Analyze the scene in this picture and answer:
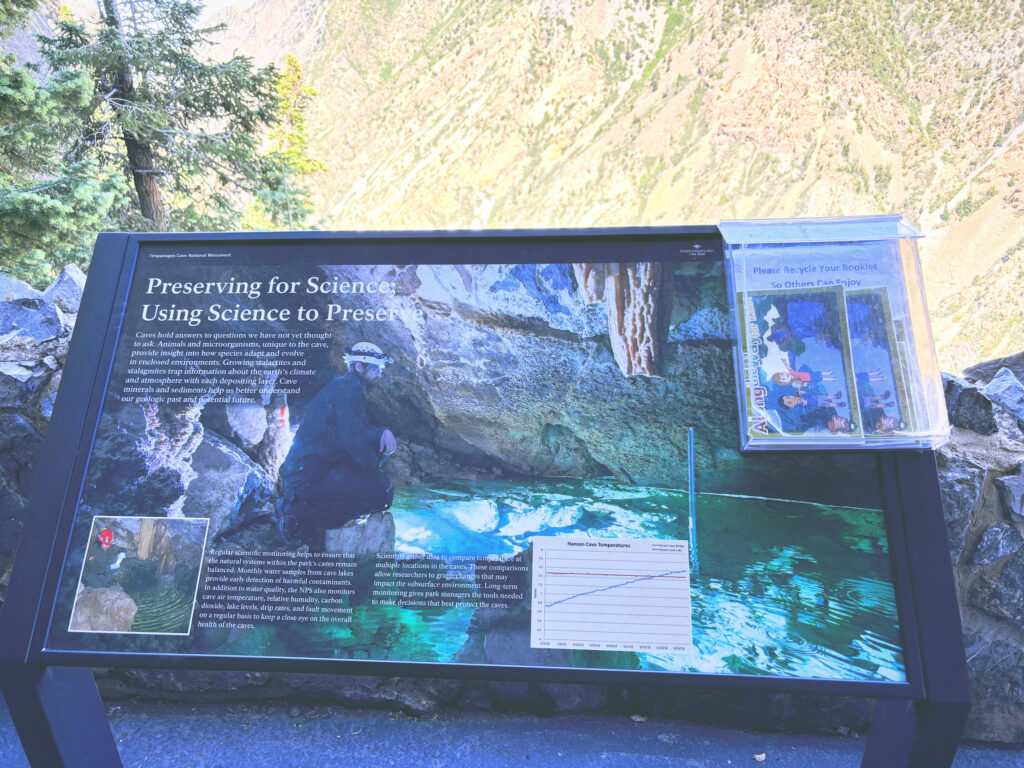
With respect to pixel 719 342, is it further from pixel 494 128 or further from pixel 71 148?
pixel 494 128

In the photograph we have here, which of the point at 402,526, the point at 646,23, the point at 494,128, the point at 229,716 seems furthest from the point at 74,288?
the point at 646,23

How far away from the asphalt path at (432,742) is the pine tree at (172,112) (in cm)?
847

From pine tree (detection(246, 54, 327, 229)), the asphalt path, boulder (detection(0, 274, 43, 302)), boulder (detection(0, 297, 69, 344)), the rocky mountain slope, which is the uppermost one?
the rocky mountain slope

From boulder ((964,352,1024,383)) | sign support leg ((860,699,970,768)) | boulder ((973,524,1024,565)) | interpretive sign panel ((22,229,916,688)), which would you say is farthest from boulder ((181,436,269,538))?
boulder ((964,352,1024,383))

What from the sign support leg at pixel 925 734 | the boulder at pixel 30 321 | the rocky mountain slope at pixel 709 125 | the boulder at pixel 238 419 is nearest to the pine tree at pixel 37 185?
the boulder at pixel 30 321

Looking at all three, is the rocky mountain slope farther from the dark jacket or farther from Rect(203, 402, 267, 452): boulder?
Rect(203, 402, 267, 452): boulder

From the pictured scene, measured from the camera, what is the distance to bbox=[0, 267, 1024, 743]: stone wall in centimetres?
204

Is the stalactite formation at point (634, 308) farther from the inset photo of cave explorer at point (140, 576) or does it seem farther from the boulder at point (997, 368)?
the boulder at point (997, 368)

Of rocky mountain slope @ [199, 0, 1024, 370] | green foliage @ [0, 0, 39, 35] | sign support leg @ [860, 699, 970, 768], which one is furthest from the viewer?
rocky mountain slope @ [199, 0, 1024, 370]

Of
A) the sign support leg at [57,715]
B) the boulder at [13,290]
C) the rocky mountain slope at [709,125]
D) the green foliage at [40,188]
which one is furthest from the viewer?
the rocky mountain slope at [709,125]

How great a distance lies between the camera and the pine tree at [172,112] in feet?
29.8

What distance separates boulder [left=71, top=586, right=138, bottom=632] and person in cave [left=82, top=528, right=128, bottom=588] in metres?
0.02

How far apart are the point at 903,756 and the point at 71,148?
10394 millimetres

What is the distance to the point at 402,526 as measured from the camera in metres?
1.57
